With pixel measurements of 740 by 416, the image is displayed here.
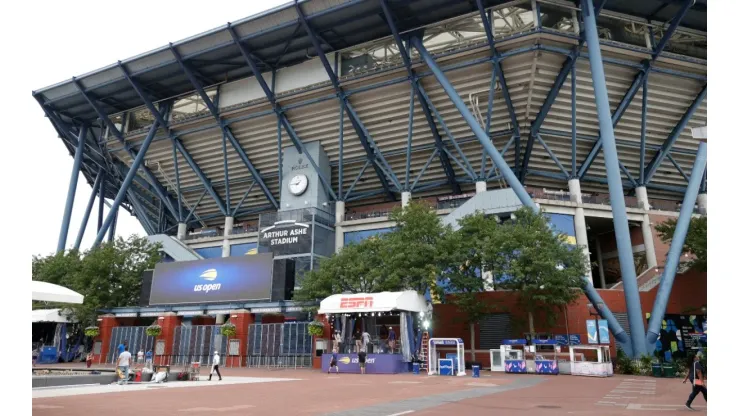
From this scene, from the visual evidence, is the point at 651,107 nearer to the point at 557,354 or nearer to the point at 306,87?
the point at 557,354

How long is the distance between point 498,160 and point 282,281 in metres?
17.5

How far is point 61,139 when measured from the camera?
54.6 m

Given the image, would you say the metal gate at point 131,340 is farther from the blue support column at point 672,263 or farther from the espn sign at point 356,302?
the blue support column at point 672,263

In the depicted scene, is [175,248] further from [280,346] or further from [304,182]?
[280,346]

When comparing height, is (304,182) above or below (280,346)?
above

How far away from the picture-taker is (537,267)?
27.4 meters

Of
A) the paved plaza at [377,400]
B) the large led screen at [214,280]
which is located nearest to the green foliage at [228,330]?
the large led screen at [214,280]

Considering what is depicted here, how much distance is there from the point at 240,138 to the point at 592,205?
105 ft

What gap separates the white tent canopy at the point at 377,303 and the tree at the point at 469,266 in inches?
111

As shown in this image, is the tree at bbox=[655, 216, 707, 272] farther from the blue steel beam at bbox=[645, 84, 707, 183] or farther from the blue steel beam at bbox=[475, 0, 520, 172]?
the blue steel beam at bbox=[475, 0, 520, 172]

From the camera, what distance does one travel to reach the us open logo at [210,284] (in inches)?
1528

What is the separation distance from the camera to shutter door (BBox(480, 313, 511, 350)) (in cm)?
3262

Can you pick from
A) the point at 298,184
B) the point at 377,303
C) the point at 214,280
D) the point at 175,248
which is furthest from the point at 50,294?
the point at 175,248

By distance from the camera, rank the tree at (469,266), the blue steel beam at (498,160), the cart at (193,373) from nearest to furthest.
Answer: the cart at (193,373), the blue steel beam at (498,160), the tree at (469,266)
